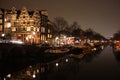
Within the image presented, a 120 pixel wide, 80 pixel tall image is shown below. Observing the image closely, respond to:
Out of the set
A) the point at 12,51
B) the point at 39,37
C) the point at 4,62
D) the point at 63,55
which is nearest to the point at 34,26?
the point at 39,37

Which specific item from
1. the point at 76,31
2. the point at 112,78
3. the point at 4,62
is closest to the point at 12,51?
the point at 4,62

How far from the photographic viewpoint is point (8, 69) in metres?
43.8

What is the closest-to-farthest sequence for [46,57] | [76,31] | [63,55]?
[46,57] < [63,55] < [76,31]

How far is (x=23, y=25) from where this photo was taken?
91.1 m

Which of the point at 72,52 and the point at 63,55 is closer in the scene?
the point at 63,55

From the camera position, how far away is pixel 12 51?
185 ft

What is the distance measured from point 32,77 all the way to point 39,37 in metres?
54.0

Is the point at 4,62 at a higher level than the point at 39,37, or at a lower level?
lower

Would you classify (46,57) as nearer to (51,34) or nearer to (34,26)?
(34,26)

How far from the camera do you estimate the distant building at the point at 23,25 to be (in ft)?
298

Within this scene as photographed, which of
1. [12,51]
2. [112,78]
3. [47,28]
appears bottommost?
[112,78]

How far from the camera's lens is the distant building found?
9075 cm

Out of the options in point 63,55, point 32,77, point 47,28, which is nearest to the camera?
point 32,77

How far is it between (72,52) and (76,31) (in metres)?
39.0
